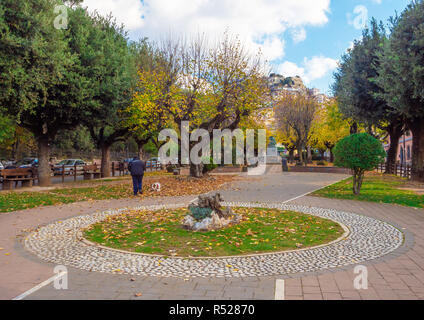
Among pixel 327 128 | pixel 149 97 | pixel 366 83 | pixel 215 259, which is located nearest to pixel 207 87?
pixel 149 97

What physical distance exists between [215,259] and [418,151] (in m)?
20.0

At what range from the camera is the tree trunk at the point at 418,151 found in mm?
20359

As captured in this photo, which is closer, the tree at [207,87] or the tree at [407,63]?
the tree at [407,63]

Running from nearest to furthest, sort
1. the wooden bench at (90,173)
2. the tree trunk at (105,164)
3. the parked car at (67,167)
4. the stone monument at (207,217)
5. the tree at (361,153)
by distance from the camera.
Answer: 1. the stone monument at (207,217)
2. the tree at (361,153)
3. the parked car at (67,167)
4. the wooden bench at (90,173)
5. the tree trunk at (105,164)

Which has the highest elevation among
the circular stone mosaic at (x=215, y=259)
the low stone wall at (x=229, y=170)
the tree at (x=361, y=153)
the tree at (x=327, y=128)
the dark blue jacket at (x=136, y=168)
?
the tree at (x=327, y=128)

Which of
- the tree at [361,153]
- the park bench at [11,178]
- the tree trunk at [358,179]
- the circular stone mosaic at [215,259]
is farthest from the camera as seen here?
the park bench at [11,178]

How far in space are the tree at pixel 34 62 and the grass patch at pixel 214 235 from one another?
8.07m

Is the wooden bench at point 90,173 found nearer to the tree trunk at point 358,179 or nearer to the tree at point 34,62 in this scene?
the tree at point 34,62

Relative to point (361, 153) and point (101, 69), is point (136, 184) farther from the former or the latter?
point (361, 153)

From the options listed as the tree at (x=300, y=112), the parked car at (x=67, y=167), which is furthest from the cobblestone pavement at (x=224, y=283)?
the tree at (x=300, y=112)

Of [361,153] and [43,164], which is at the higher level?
[361,153]

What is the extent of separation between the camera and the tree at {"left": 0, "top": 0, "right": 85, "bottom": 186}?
42.3 ft

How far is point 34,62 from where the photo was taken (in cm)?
1398

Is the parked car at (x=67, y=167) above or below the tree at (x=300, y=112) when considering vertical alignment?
below
